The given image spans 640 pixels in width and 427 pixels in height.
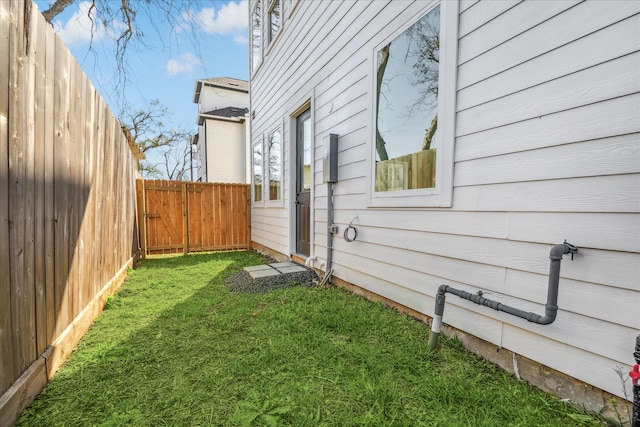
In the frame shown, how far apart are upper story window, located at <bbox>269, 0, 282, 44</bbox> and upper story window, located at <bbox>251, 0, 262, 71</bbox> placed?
601 millimetres

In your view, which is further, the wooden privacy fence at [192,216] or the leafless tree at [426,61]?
the wooden privacy fence at [192,216]

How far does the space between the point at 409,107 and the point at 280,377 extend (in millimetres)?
2252

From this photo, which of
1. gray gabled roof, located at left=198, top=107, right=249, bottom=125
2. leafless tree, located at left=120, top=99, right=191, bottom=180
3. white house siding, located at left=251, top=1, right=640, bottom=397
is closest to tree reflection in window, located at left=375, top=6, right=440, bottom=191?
white house siding, located at left=251, top=1, right=640, bottom=397

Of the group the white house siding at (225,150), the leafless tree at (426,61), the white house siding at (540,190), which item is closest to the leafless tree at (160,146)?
the white house siding at (225,150)

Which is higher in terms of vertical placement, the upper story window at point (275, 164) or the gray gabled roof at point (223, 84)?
the gray gabled roof at point (223, 84)

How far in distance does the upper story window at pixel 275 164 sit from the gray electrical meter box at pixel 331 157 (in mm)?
1903

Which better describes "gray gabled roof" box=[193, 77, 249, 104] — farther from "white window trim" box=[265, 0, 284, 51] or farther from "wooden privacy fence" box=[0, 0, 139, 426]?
"wooden privacy fence" box=[0, 0, 139, 426]

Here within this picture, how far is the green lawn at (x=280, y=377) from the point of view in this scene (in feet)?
4.32

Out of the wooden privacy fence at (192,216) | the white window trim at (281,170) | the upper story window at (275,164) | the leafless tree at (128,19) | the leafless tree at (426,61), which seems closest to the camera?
the leafless tree at (426,61)

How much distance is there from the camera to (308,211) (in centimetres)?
425

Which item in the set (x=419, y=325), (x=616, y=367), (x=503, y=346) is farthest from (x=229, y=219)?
(x=616, y=367)

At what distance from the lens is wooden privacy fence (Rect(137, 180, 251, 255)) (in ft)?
19.3

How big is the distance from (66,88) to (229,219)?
501 cm

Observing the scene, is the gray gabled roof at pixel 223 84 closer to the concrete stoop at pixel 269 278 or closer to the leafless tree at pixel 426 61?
the concrete stoop at pixel 269 278
